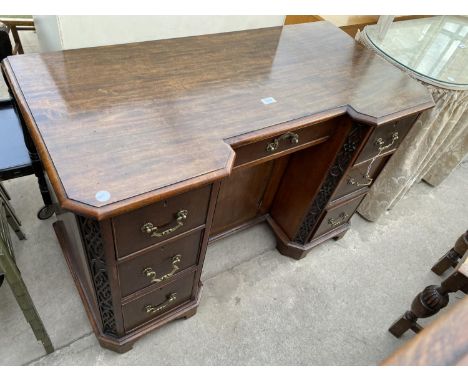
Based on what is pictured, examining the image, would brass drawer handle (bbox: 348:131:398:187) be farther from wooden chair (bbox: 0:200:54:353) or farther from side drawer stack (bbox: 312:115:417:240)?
wooden chair (bbox: 0:200:54:353)

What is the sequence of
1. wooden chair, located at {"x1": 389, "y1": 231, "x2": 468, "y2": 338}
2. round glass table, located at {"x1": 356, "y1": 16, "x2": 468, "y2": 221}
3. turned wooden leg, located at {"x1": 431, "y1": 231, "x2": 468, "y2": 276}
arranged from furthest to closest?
turned wooden leg, located at {"x1": 431, "y1": 231, "x2": 468, "y2": 276} < round glass table, located at {"x1": 356, "y1": 16, "x2": 468, "y2": 221} < wooden chair, located at {"x1": 389, "y1": 231, "x2": 468, "y2": 338}

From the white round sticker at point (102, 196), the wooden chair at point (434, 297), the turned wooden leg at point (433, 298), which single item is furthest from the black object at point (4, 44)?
the turned wooden leg at point (433, 298)

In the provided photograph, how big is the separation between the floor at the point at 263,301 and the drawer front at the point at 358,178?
45 centimetres

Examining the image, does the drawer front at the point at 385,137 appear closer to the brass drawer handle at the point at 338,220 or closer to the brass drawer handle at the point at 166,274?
the brass drawer handle at the point at 338,220

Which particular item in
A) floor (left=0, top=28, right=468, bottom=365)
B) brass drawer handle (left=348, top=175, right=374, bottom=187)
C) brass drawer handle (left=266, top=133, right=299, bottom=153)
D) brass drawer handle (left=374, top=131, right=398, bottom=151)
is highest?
brass drawer handle (left=266, top=133, right=299, bottom=153)

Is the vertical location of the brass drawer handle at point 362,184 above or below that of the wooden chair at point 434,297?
above

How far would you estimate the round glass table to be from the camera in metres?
1.47

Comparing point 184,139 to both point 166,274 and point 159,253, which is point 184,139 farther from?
point 166,274

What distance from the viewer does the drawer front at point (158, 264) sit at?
100 centimetres

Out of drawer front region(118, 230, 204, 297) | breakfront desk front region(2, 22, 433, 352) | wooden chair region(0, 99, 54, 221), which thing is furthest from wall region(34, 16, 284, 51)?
drawer front region(118, 230, 204, 297)

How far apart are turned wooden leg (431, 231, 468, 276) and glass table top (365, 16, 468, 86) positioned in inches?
26.2

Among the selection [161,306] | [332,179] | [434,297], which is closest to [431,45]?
[332,179]

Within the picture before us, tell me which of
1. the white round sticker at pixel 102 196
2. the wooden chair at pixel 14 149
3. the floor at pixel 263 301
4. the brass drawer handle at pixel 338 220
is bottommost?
the floor at pixel 263 301

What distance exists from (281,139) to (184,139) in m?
0.34
